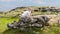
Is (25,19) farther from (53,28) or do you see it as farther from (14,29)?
(53,28)

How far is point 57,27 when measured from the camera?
95.1ft

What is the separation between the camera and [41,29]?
93.7 ft

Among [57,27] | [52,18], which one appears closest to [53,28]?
[57,27]

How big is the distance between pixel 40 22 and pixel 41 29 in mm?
1245

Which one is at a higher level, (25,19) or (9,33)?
(25,19)

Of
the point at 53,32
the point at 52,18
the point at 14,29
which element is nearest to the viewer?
the point at 53,32

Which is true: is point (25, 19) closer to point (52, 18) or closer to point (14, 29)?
point (14, 29)

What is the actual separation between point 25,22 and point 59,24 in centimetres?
524

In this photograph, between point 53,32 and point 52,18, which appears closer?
point 53,32

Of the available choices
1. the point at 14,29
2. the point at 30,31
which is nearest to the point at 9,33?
the point at 14,29

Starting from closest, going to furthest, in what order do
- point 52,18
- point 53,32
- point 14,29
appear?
point 53,32 → point 14,29 → point 52,18

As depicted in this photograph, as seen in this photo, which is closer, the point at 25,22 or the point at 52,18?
the point at 25,22

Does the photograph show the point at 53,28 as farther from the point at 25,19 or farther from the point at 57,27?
the point at 25,19

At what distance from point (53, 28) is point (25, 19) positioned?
4.47 metres
